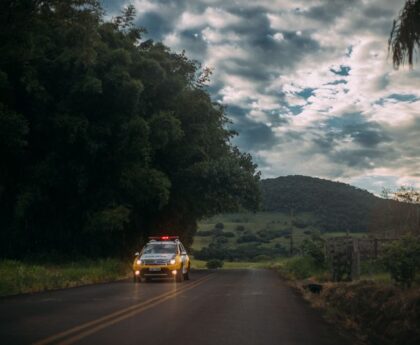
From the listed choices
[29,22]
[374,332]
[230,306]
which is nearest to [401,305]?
[374,332]

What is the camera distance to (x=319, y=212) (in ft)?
414

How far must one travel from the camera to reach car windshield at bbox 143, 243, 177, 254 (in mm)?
26203

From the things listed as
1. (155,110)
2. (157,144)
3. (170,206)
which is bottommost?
(170,206)

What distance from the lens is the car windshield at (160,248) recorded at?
26.2 meters

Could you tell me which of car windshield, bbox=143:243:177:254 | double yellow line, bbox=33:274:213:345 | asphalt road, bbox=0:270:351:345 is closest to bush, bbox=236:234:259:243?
car windshield, bbox=143:243:177:254

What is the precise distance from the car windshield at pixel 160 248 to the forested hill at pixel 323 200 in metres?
83.3

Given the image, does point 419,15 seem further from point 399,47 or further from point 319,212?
point 319,212

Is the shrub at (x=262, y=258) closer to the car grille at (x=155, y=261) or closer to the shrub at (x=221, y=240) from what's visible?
the shrub at (x=221, y=240)

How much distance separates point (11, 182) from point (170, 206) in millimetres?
12496

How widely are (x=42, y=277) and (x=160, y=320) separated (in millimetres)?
10289

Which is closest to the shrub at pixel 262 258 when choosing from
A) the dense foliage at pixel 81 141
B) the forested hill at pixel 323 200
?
the forested hill at pixel 323 200

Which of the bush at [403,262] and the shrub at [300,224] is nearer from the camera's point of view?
the bush at [403,262]

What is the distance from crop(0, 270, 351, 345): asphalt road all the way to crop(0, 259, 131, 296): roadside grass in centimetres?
147

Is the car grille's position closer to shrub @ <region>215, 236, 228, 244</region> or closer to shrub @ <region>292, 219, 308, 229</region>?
shrub @ <region>215, 236, 228, 244</region>
